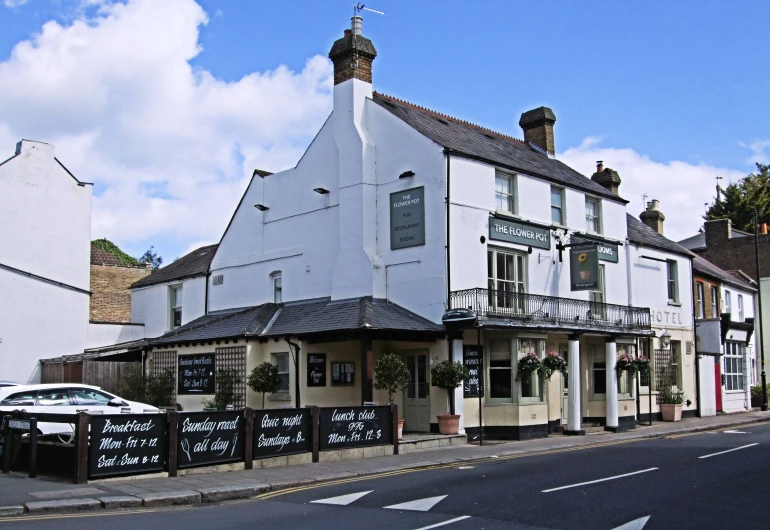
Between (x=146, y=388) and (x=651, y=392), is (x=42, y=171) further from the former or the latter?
(x=651, y=392)

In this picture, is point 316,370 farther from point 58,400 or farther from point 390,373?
point 58,400

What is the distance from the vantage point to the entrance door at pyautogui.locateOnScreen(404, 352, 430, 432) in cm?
2211

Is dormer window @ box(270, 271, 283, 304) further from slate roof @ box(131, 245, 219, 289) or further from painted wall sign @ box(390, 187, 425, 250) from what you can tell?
painted wall sign @ box(390, 187, 425, 250)

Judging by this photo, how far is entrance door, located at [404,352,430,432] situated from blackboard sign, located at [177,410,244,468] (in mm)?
7779

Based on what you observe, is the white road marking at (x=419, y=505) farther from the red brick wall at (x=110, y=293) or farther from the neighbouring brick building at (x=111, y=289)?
the red brick wall at (x=110, y=293)

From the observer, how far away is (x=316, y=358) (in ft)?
73.6

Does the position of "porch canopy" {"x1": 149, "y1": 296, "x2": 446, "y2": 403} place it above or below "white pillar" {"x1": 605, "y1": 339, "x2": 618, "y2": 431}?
above

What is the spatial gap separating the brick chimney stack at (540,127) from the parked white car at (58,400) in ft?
64.2

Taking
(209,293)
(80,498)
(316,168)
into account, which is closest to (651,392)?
(316,168)

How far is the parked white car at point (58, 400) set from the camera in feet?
57.1

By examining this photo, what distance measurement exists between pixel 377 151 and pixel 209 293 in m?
9.97

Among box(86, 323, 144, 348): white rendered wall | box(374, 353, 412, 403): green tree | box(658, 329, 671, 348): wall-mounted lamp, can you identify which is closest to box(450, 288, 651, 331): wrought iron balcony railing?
box(658, 329, 671, 348): wall-mounted lamp

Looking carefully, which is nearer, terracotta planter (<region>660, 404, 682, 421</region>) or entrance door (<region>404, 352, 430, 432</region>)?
entrance door (<region>404, 352, 430, 432</region>)

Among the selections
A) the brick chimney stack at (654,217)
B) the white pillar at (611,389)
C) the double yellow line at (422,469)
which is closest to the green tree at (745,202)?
the brick chimney stack at (654,217)
